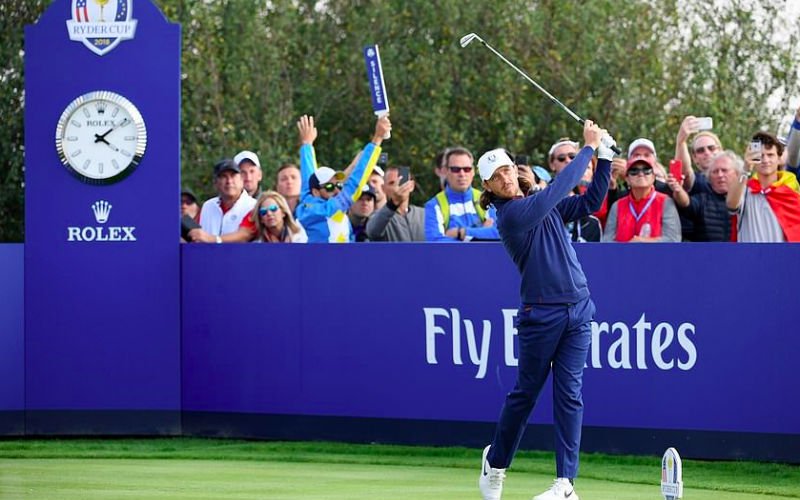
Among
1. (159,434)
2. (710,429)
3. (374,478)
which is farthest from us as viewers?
(159,434)

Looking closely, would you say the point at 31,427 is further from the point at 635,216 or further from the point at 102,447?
the point at 635,216

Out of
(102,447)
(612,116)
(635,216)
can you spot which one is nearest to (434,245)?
(635,216)

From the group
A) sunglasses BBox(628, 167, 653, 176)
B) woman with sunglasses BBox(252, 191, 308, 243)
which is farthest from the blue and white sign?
sunglasses BBox(628, 167, 653, 176)

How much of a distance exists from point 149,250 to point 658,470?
4.60 metres

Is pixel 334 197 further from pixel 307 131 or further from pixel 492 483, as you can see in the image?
pixel 492 483

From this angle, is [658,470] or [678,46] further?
[678,46]

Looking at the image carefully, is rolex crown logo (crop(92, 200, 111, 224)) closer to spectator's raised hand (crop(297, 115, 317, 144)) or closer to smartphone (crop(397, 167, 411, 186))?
spectator's raised hand (crop(297, 115, 317, 144))

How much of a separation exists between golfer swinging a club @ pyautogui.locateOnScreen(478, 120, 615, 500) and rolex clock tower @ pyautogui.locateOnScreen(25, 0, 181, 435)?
4465mm

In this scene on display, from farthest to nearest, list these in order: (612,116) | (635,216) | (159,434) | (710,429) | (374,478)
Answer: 1. (612,116)
2. (159,434)
3. (635,216)
4. (710,429)
5. (374,478)

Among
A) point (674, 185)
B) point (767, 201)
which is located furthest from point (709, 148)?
point (767, 201)

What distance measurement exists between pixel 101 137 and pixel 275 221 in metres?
1.60

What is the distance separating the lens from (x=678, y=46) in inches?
988

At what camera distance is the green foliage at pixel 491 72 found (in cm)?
2438

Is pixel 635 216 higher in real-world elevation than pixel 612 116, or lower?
lower
